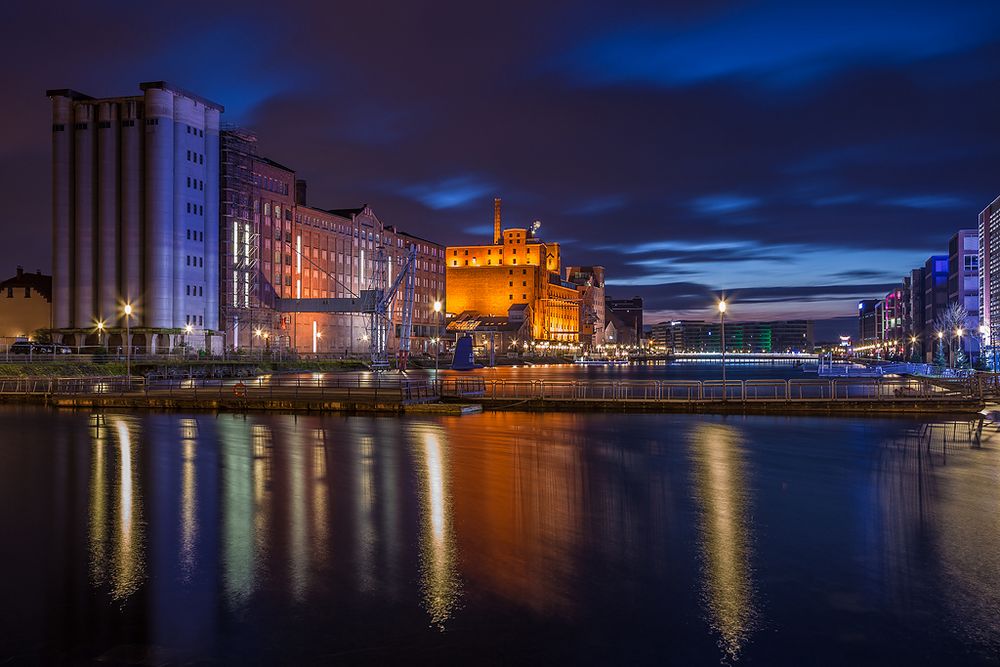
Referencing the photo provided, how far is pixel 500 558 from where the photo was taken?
13.0 m

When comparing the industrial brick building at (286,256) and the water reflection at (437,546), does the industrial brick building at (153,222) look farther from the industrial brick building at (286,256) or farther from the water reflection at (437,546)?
the water reflection at (437,546)

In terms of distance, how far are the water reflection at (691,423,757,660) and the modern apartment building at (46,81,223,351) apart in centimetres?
8068

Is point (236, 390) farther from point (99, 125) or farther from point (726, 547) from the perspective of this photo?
point (99, 125)

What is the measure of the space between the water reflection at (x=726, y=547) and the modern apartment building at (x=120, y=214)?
80.7 metres

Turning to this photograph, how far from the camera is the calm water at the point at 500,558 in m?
Answer: 9.50

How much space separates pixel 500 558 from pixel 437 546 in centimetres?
141

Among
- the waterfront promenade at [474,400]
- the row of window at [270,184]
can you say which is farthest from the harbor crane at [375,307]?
the waterfront promenade at [474,400]

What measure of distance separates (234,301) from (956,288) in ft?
524

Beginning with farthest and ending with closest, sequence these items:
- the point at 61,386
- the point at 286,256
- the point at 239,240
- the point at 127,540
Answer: the point at 286,256, the point at 239,240, the point at 61,386, the point at 127,540

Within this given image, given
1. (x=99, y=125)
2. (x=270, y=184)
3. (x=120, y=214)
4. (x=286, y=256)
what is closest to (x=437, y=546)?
(x=120, y=214)

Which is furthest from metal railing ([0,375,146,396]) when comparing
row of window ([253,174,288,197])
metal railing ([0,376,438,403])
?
row of window ([253,174,288,197])

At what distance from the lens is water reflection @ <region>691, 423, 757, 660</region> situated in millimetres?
10078

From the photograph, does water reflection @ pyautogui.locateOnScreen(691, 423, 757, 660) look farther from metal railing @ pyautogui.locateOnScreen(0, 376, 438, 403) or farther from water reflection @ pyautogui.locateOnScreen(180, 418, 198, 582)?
metal railing @ pyautogui.locateOnScreen(0, 376, 438, 403)

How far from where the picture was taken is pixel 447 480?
2111 centimetres
